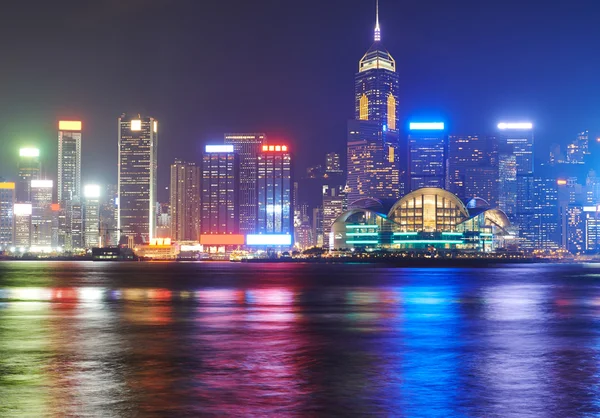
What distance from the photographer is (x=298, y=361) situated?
27938 millimetres

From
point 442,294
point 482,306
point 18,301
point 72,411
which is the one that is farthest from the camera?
Answer: point 442,294

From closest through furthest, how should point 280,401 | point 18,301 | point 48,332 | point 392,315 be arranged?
point 280,401, point 48,332, point 392,315, point 18,301

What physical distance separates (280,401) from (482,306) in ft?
127

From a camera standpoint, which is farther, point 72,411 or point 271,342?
point 271,342

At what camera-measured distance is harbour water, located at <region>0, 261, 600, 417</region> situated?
2006cm

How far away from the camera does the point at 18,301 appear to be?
60844 millimetres

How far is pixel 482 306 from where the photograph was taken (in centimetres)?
5634

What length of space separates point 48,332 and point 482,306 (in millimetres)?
31956

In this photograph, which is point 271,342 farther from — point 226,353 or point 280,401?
point 280,401

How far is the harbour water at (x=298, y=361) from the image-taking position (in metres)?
20.1

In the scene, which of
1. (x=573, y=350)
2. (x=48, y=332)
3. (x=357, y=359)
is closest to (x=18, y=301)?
(x=48, y=332)

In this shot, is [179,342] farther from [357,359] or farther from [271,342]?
[357,359]

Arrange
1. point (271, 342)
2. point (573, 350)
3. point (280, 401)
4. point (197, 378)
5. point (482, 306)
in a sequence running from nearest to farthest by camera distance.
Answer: point (280, 401) → point (197, 378) → point (573, 350) → point (271, 342) → point (482, 306)

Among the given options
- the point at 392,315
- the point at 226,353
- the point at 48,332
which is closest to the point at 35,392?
the point at 226,353
